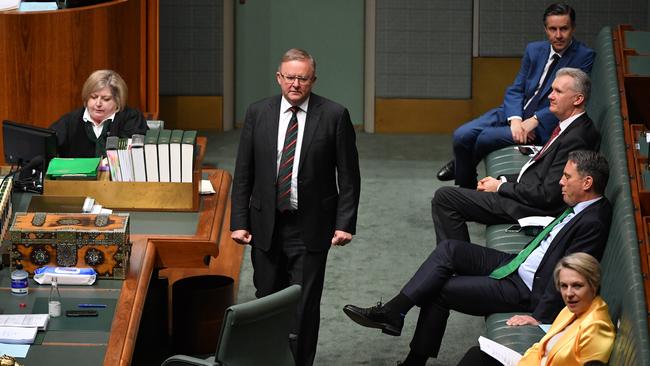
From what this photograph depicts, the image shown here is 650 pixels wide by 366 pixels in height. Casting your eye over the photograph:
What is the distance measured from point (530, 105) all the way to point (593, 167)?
1.97 metres

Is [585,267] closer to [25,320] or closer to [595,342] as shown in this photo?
[595,342]

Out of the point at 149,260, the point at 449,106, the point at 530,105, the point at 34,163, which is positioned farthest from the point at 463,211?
the point at 449,106

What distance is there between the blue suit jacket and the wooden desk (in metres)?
1.99

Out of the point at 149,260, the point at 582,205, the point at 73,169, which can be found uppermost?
the point at 73,169

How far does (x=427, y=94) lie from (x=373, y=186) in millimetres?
1886

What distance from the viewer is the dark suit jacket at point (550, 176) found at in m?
5.91

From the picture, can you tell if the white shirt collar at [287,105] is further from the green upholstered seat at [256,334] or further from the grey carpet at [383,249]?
the grey carpet at [383,249]

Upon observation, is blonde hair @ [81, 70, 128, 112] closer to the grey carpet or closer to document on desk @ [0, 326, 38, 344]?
the grey carpet

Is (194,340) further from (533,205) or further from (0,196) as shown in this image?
(533,205)

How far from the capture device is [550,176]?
19.5 ft

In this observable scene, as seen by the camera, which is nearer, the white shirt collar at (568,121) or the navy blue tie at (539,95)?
the white shirt collar at (568,121)

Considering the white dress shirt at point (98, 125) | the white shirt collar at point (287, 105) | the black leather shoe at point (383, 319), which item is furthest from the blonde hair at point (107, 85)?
the black leather shoe at point (383, 319)

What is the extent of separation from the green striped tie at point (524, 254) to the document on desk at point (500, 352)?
0.57 m

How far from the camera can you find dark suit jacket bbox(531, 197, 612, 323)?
5.16m
